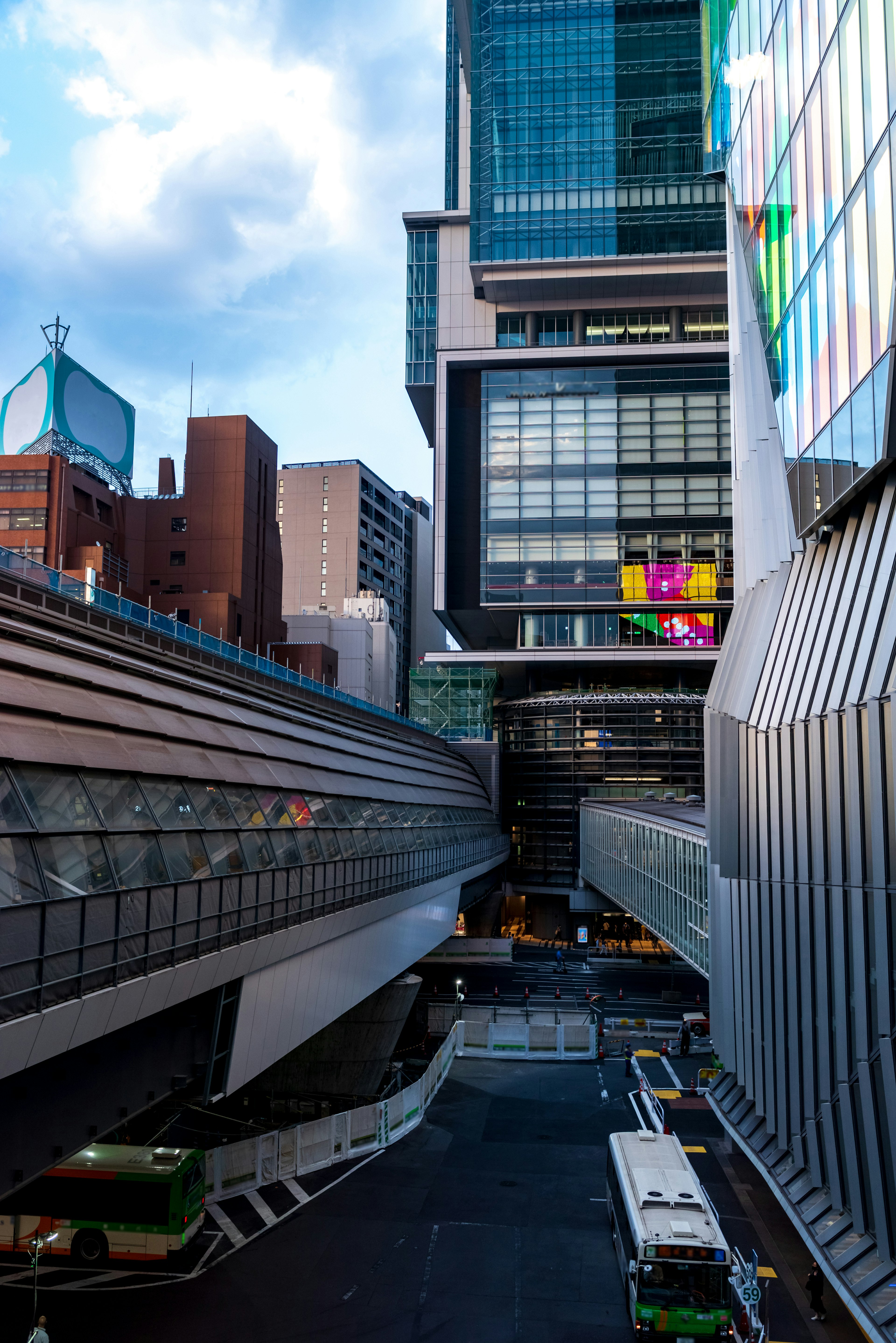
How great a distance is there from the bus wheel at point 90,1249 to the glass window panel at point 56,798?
465 inches

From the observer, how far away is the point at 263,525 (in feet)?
219

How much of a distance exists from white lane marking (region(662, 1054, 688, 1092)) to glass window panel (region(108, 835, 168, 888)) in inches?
949

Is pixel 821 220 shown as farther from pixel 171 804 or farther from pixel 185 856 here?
pixel 185 856

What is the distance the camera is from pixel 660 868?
43250 mm

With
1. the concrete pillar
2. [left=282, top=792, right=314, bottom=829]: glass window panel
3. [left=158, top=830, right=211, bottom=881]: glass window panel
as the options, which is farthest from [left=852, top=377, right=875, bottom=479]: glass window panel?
the concrete pillar

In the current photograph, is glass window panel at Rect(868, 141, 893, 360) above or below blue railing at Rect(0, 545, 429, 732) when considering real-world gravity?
above

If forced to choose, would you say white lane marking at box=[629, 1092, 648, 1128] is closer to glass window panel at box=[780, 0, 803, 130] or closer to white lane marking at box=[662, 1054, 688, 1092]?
white lane marking at box=[662, 1054, 688, 1092]

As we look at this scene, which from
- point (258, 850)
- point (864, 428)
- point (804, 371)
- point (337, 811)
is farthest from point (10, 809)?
point (804, 371)

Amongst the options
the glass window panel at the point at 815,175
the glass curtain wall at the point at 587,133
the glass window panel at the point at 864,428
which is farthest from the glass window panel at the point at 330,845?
the glass curtain wall at the point at 587,133

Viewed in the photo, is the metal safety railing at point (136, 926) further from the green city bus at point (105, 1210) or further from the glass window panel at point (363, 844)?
the green city bus at point (105, 1210)

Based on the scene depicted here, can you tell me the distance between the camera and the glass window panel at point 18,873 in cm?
1195

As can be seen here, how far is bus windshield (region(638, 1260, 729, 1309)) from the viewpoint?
17.3 m

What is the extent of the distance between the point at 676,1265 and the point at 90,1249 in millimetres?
11860

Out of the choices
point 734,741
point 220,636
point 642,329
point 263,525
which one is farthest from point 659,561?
point 734,741
